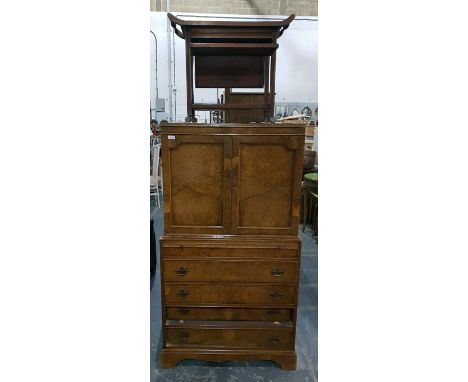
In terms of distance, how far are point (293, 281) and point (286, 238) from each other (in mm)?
246

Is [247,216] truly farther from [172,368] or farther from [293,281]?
[172,368]

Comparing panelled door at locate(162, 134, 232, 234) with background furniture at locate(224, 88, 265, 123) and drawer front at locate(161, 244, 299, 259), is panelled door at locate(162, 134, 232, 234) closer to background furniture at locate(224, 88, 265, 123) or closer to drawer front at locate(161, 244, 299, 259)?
drawer front at locate(161, 244, 299, 259)

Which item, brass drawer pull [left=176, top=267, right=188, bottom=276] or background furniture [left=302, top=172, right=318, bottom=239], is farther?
background furniture [left=302, top=172, right=318, bottom=239]

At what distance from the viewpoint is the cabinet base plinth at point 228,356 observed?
5.80ft

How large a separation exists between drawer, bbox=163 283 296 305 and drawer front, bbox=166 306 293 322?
6 centimetres

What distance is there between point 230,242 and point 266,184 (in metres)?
0.37

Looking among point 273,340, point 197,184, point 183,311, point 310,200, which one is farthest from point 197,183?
point 310,200

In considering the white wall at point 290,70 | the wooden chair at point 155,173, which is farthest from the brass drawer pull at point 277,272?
the white wall at point 290,70

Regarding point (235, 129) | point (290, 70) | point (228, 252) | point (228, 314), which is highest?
point (290, 70)

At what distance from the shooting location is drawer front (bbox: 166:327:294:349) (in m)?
1.75

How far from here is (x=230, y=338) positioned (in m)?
1.76

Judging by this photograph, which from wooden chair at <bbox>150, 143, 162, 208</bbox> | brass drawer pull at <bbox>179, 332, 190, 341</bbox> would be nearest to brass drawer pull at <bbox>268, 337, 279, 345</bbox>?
brass drawer pull at <bbox>179, 332, 190, 341</bbox>

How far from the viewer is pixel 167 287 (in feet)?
5.61

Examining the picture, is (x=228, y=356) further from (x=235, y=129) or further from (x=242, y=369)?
(x=235, y=129)
